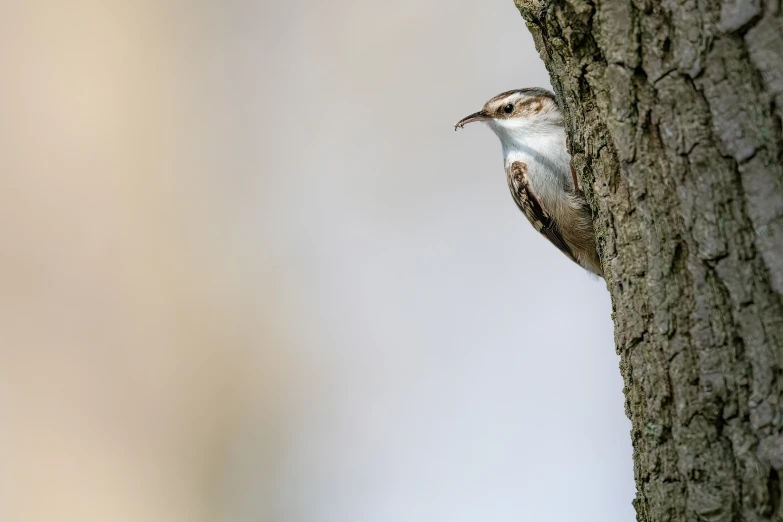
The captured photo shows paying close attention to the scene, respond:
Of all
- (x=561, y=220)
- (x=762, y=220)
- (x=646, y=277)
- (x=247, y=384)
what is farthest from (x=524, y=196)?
(x=247, y=384)

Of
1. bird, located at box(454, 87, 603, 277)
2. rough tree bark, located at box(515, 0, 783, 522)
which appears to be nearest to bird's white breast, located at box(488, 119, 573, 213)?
bird, located at box(454, 87, 603, 277)

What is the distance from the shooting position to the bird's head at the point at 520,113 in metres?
2.64

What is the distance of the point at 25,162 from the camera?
420 cm

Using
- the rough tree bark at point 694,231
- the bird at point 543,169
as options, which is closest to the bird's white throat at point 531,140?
the bird at point 543,169

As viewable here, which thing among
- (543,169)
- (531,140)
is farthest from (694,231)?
(531,140)

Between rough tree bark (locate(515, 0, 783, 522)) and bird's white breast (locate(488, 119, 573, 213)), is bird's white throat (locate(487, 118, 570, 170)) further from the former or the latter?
rough tree bark (locate(515, 0, 783, 522))

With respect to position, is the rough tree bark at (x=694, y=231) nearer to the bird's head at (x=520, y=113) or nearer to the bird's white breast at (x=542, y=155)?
the bird's white breast at (x=542, y=155)

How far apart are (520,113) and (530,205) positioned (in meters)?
0.35

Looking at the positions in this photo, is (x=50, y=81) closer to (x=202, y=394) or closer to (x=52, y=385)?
(x=52, y=385)

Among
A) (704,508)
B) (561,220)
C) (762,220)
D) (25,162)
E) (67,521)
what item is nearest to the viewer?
(762,220)

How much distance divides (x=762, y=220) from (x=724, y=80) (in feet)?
0.73

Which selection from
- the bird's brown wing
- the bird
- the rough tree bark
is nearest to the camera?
the rough tree bark

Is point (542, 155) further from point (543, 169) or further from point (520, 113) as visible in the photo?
point (520, 113)

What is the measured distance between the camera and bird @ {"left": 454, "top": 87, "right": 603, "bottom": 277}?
2465 mm
